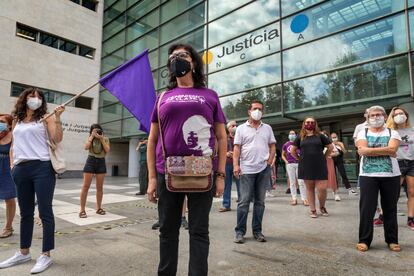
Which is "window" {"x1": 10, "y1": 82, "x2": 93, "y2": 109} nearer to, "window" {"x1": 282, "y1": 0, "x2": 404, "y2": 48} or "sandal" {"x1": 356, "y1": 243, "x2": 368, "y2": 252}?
"window" {"x1": 282, "y1": 0, "x2": 404, "y2": 48}

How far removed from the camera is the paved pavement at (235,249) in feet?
9.17

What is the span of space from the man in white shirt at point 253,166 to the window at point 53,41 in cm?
2020

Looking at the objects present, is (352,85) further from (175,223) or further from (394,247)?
(175,223)

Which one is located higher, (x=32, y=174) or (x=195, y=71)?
(x=195, y=71)

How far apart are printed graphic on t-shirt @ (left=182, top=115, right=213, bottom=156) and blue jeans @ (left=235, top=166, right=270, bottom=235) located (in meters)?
1.95

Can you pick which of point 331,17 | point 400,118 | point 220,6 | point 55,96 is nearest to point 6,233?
point 400,118

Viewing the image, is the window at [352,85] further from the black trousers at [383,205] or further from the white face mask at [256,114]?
the white face mask at [256,114]

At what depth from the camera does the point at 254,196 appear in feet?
13.2

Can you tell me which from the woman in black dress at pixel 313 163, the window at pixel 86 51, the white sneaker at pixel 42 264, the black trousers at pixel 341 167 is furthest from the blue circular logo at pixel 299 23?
the window at pixel 86 51

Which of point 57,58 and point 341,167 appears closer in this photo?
point 341,167

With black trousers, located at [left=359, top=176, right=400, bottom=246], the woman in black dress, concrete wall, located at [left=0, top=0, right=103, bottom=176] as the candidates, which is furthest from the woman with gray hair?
concrete wall, located at [left=0, top=0, right=103, bottom=176]

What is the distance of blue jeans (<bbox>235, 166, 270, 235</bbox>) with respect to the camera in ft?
12.7

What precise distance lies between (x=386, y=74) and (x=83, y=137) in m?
19.4

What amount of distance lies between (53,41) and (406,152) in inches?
873
